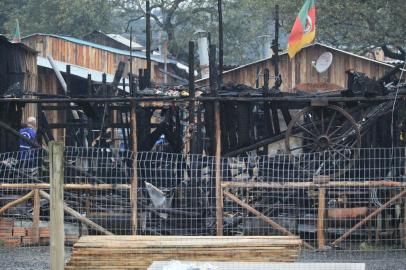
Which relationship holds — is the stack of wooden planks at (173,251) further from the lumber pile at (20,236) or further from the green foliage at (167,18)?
the green foliage at (167,18)

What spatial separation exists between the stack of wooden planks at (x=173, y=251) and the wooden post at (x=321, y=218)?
2.74 meters

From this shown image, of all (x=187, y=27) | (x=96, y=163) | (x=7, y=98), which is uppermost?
(x=187, y=27)

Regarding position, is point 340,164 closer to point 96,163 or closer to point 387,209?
point 387,209

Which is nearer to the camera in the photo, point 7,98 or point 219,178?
point 219,178

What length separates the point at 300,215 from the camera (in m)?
13.0

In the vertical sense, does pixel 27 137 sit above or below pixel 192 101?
below

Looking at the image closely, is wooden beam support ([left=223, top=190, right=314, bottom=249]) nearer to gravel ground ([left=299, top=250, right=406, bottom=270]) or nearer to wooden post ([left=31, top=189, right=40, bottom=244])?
gravel ground ([left=299, top=250, right=406, bottom=270])

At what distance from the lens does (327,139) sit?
42.9 feet

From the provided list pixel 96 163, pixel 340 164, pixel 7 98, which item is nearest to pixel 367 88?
pixel 340 164

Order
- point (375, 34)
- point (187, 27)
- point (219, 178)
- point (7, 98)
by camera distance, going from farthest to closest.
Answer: point (187, 27), point (375, 34), point (7, 98), point (219, 178)

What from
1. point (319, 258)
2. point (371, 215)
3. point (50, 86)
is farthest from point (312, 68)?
point (319, 258)

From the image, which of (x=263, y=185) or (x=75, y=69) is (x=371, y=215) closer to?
(x=263, y=185)

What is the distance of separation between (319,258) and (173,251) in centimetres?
318

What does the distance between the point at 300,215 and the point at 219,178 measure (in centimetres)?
150
